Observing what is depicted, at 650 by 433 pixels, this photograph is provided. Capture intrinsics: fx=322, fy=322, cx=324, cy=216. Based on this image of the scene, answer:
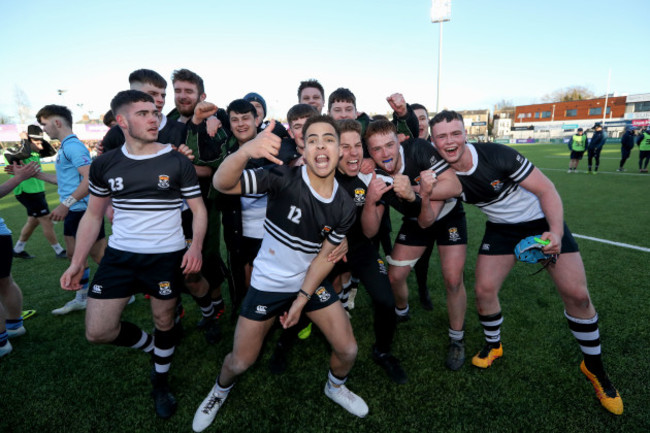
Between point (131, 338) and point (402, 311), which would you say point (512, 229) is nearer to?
point (402, 311)

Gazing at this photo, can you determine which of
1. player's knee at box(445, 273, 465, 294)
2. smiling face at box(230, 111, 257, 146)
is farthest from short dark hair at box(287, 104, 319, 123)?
player's knee at box(445, 273, 465, 294)

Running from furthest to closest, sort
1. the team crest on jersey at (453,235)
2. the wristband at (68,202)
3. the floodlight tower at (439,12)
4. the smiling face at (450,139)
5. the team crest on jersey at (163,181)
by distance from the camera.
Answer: the floodlight tower at (439,12), the wristband at (68,202), the team crest on jersey at (453,235), the smiling face at (450,139), the team crest on jersey at (163,181)

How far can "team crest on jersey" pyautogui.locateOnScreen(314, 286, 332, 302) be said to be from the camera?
2.57 meters

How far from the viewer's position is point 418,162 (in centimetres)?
332

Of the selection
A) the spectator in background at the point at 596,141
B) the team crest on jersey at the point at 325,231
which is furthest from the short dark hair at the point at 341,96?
the spectator in background at the point at 596,141

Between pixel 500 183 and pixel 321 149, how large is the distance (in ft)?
5.67

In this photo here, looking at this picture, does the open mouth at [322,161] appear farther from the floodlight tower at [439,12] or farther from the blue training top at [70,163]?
the floodlight tower at [439,12]

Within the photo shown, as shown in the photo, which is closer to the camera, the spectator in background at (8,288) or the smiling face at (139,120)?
the smiling face at (139,120)

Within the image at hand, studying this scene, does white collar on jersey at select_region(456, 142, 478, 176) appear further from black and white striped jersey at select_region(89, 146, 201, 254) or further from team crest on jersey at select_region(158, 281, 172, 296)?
team crest on jersey at select_region(158, 281, 172, 296)

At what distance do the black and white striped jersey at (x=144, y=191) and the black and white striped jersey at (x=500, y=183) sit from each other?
2.55 m

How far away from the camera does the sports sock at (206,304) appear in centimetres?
380

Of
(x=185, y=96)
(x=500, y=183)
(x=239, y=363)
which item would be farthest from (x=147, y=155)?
(x=500, y=183)

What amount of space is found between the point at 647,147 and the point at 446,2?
1957 cm

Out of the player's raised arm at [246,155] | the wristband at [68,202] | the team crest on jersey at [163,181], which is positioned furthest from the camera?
the wristband at [68,202]
